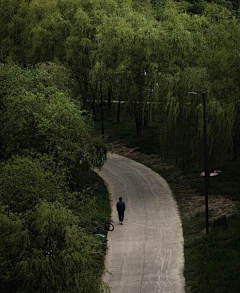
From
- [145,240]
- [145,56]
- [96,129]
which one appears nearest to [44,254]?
[145,240]

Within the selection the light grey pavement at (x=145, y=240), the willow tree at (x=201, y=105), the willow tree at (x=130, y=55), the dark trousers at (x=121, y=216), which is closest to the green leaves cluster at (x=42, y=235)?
the light grey pavement at (x=145, y=240)

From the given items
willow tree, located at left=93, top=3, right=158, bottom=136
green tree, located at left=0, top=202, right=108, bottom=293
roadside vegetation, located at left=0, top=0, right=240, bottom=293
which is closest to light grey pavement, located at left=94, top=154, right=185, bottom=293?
roadside vegetation, located at left=0, top=0, right=240, bottom=293

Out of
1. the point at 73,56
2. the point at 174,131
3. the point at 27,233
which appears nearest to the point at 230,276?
the point at 27,233

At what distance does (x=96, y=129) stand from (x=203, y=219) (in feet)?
86.3

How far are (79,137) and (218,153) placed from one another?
27.3 ft

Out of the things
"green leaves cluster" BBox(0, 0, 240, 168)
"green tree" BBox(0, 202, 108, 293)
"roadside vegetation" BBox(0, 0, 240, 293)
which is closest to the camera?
"green tree" BBox(0, 202, 108, 293)

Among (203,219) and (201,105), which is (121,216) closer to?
(203,219)

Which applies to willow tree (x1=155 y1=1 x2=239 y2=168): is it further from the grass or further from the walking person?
the walking person

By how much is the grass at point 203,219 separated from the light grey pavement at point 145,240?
21.1 inches

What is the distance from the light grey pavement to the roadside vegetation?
0.63 metres

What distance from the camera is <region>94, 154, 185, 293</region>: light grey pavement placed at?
24.4 m

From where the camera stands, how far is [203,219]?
31.7 m

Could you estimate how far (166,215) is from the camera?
33188 millimetres

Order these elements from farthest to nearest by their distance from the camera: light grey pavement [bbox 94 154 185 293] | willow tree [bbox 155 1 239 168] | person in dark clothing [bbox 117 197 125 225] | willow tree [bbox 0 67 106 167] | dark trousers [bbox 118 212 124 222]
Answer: willow tree [bbox 155 1 239 168] → dark trousers [bbox 118 212 124 222] → person in dark clothing [bbox 117 197 125 225] → willow tree [bbox 0 67 106 167] → light grey pavement [bbox 94 154 185 293]
